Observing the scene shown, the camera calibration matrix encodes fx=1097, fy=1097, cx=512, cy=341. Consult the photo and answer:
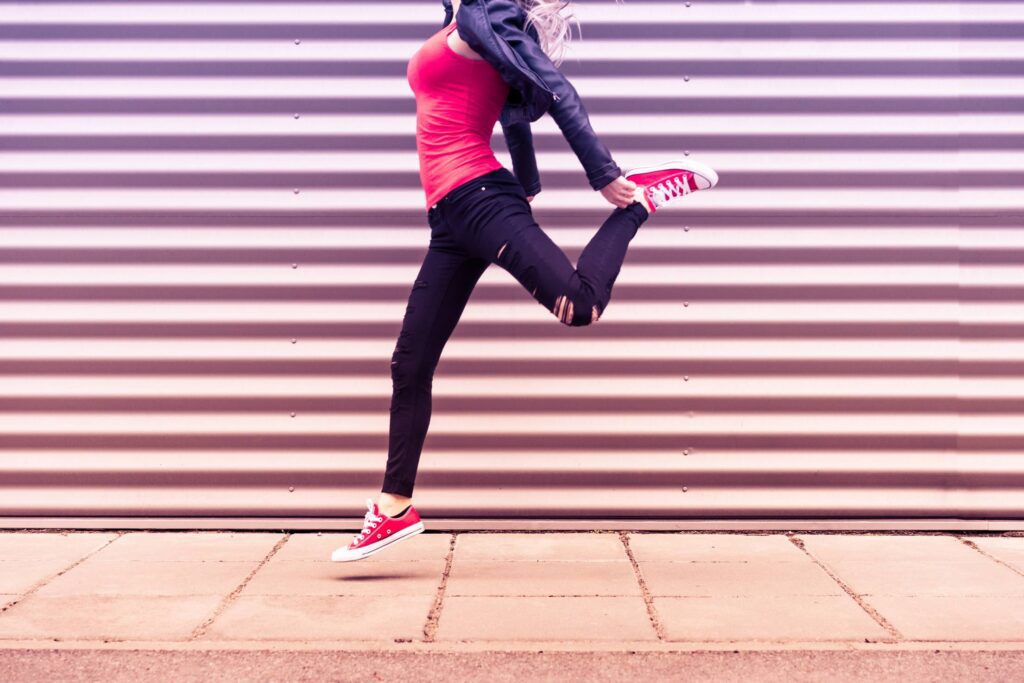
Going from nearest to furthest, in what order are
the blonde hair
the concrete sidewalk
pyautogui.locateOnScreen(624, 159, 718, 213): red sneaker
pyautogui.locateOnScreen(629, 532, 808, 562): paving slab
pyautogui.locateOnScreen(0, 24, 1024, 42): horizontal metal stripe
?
the concrete sidewalk < the blonde hair < pyautogui.locateOnScreen(624, 159, 718, 213): red sneaker < pyautogui.locateOnScreen(629, 532, 808, 562): paving slab < pyautogui.locateOnScreen(0, 24, 1024, 42): horizontal metal stripe

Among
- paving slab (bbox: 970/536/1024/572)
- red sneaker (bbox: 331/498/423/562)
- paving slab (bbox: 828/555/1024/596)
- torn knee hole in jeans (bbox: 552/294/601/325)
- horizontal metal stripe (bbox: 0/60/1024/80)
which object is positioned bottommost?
paving slab (bbox: 970/536/1024/572)

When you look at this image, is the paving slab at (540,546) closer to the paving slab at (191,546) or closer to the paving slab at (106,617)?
the paving slab at (191,546)

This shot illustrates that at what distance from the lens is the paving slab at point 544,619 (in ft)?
11.3

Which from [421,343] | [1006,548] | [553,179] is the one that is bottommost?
[1006,548]

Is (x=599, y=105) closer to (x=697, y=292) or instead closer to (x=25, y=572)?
(x=697, y=292)

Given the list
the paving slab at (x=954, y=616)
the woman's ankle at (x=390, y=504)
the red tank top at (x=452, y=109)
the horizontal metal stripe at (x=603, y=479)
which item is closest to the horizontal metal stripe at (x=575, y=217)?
the red tank top at (x=452, y=109)

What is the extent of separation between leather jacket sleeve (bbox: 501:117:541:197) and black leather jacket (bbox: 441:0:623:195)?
0.28 m

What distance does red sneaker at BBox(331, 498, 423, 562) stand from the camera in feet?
13.3

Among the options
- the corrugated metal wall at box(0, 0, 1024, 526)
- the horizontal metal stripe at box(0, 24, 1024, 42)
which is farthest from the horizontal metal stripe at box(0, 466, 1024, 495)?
the horizontal metal stripe at box(0, 24, 1024, 42)

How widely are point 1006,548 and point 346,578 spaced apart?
2704 mm

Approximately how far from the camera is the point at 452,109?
12.9ft

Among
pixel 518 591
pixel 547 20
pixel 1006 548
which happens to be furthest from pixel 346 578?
pixel 1006 548

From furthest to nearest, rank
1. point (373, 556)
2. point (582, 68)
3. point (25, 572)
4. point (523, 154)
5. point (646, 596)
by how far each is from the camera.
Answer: point (582, 68) < point (373, 556) < point (523, 154) < point (25, 572) < point (646, 596)

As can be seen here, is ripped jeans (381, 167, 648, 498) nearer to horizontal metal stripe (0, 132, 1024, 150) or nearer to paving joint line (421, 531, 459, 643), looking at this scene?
paving joint line (421, 531, 459, 643)
